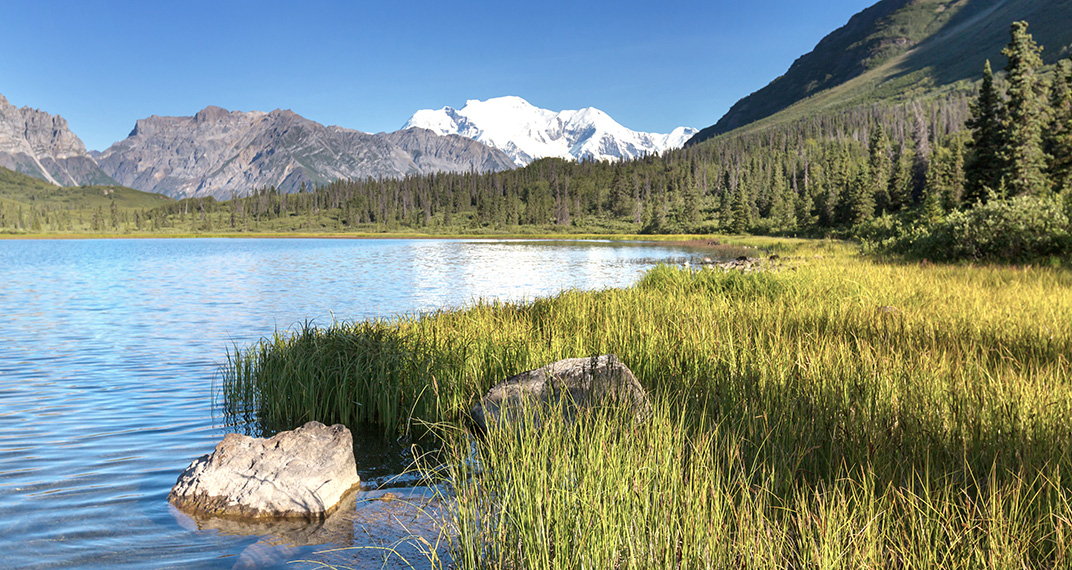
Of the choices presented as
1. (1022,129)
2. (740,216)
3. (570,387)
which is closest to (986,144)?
(1022,129)

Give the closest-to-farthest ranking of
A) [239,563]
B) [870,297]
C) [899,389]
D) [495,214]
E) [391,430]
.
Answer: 1. [239,563]
2. [899,389]
3. [391,430]
4. [870,297]
5. [495,214]

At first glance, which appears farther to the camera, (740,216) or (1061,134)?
(740,216)

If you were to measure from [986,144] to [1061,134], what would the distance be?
7.37m

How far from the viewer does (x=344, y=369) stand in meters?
9.32

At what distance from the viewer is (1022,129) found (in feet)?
137

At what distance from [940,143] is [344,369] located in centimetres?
20416

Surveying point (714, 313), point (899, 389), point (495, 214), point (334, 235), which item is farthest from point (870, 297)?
point (495, 214)

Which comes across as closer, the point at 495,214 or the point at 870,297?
the point at 870,297

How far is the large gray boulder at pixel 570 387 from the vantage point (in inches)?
244

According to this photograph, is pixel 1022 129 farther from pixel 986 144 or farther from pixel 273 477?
pixel 273 477

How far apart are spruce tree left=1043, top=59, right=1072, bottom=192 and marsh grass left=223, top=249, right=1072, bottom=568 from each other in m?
44.4

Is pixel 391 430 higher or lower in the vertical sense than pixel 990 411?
lower

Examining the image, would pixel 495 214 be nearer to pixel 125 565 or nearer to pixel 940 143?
pixel 940 143

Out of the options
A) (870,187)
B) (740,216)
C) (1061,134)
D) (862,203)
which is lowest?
(740,216)
